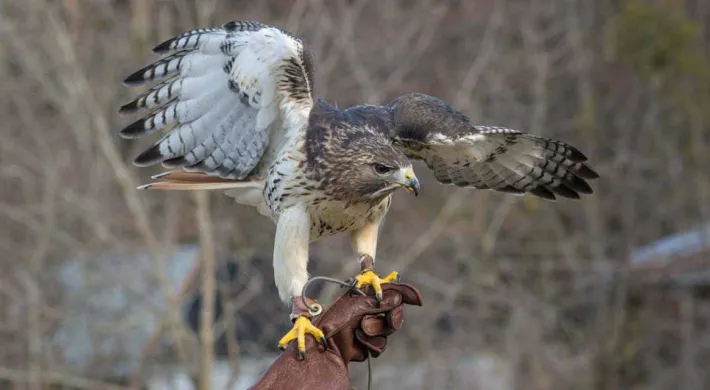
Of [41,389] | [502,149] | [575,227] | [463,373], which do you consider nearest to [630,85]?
[575,227]

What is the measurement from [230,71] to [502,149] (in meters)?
1.21

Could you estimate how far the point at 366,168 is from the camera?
374cm

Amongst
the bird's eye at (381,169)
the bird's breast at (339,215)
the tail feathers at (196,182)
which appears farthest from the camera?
the tail feathers at (196,182)

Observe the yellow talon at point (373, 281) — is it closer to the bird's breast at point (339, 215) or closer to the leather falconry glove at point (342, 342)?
the leather falconry glove at point (342, 342)

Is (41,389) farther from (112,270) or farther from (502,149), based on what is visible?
(502,149)

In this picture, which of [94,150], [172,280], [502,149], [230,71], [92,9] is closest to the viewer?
[230,71]

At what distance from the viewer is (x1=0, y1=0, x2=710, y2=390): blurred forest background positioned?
8562 mm

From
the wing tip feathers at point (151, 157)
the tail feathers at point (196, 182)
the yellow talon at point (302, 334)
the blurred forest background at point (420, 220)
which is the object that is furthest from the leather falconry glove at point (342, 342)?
the blurred forest background at point (420, 220)

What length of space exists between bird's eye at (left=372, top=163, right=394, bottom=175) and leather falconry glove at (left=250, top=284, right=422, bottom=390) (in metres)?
0.42

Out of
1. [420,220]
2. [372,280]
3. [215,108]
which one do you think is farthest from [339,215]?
[420,220]

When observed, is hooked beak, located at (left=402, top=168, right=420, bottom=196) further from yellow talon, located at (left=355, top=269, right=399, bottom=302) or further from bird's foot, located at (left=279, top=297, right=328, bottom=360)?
bird's foot, located at (left=279, top=297, right=328, bottom=360)

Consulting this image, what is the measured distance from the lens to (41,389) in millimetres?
8750

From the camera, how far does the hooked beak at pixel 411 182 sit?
11.8 feet

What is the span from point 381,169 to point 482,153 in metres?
0.72
